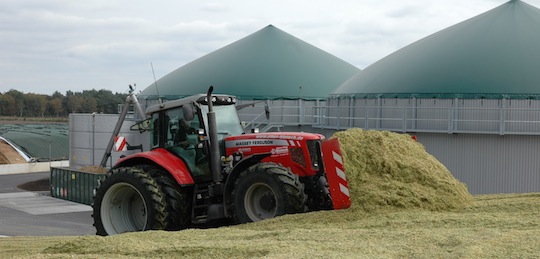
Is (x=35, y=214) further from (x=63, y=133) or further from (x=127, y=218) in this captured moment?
(x=63, y=133)

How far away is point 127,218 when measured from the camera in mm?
12008

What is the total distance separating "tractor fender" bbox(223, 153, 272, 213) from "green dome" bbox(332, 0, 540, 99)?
17.5m

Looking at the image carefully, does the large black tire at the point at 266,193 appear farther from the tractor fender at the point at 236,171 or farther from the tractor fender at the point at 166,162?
the tractor fender at the point at 166,162

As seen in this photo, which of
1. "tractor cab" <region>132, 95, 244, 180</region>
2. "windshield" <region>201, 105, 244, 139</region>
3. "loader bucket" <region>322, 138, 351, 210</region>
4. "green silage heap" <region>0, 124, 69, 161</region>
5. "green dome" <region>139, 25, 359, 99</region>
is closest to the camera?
"loader bucket" <region>322, 138, 351, 210</region>

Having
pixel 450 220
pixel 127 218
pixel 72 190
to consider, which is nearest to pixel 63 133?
pixel 72 190

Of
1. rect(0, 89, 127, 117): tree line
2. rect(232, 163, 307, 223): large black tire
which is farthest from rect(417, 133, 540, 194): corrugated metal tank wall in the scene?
rect(0, 89, 127, 117): tree line

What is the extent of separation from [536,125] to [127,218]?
18.4 metres

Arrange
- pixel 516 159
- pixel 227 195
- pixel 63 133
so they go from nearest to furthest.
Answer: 1. pixel 227 195
2. pixel 516 159
3. pixel 63 133

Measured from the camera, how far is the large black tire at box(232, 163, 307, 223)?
10164mm

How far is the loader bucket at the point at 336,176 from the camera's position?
993 centimetres

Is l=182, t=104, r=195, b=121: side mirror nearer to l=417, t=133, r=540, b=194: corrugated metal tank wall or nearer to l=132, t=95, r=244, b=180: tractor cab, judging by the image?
l=132, t=95, r=244, b=180: tractor cab

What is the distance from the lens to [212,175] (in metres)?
11.5

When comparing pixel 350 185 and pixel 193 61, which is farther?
pixel 193 61

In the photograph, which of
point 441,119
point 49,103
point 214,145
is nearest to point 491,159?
point 441,119
